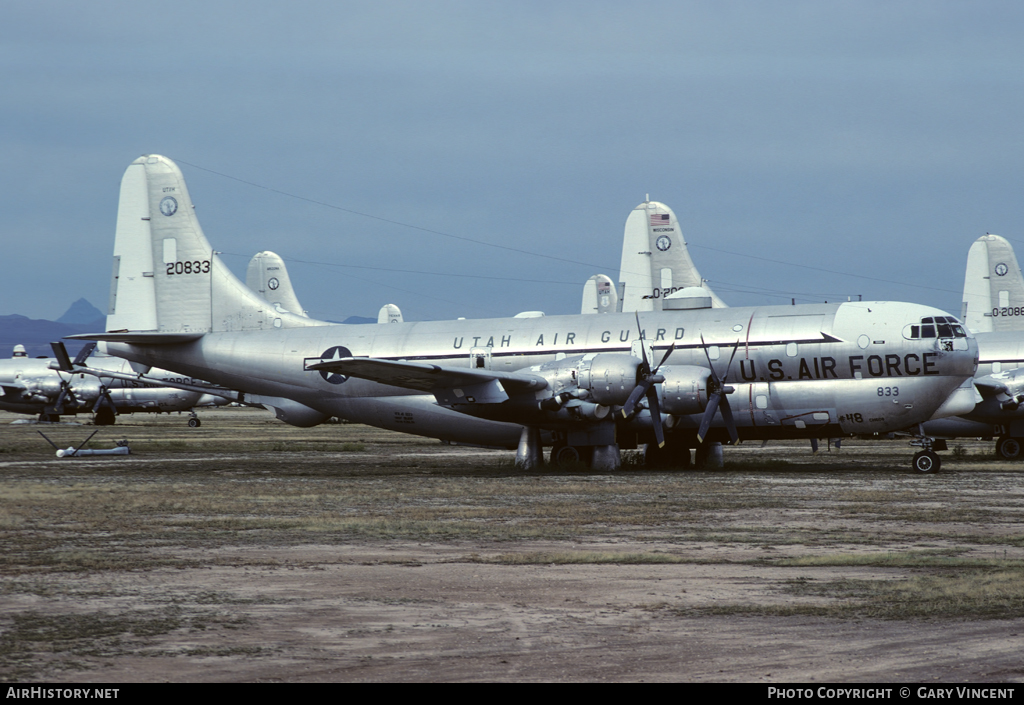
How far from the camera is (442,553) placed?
A: 16406 mm

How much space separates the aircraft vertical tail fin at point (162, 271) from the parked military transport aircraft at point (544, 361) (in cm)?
5

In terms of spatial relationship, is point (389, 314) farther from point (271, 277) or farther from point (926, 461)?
point (926, 461)

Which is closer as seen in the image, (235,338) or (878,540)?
(878,540)

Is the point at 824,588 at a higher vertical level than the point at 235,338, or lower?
lower

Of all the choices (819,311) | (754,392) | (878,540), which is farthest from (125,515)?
Result: (819,311)

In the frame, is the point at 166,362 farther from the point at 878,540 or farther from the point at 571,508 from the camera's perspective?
the point at 878,540

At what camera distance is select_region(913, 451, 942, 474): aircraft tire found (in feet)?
107

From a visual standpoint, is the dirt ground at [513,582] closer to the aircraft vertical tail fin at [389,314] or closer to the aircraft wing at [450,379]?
the aircraft wing at [450,379]

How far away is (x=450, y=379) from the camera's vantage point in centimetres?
3369

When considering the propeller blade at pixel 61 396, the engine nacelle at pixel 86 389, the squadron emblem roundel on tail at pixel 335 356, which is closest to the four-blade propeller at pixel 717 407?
the squadron emblem roundel on tail at pixel 335 356

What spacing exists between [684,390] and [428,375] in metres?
7.50

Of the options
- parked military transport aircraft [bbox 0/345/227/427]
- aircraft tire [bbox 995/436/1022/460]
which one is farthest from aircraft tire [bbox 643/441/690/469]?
parked military transport aircraft [bbox 0/345/227/427]

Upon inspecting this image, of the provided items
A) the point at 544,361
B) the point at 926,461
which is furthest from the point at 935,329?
the point at 544,361
